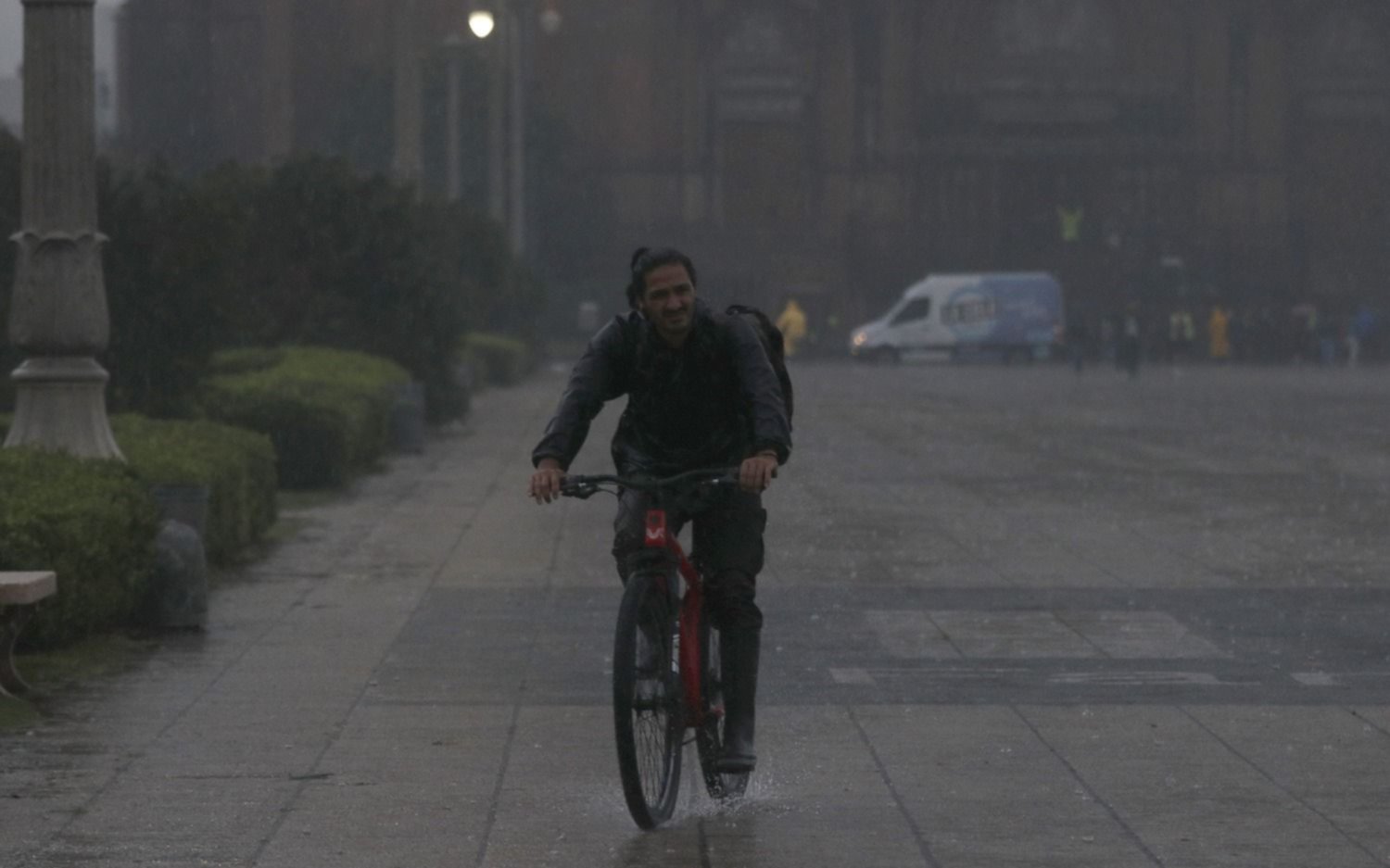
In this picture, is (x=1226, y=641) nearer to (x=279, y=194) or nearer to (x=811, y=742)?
(x=811, y=742)

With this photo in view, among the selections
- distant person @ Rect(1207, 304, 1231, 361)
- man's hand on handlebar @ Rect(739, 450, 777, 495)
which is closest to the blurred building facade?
distant person @ Rect(1207, 304, 1231, 361)

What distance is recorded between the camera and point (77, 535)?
35.7 ft

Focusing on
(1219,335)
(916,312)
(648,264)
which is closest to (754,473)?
(648,264)

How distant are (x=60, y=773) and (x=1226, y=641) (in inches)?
220

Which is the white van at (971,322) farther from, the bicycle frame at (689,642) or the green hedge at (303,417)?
the bicycle frame at (689,642)

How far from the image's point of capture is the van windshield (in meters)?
68.4

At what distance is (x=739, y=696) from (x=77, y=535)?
3973 millimetres

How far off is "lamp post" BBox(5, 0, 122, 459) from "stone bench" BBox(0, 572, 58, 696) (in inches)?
126

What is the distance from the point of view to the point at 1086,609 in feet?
42.8

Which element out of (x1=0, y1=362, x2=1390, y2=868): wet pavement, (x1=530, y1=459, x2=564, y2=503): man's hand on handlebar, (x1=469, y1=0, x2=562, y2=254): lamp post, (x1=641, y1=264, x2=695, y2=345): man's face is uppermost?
(x1=469, y1=0, x2=562, y2=254): lamp post

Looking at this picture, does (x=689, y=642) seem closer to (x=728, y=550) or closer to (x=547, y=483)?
(x=728, y=550)

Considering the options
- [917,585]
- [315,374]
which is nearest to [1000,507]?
[917,585]

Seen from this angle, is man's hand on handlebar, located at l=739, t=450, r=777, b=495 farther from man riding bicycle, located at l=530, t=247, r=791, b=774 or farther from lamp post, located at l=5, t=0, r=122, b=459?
lamp post, located at l=5, t=0, r=122, b=459

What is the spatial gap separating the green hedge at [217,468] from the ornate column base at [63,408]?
0.95ft
